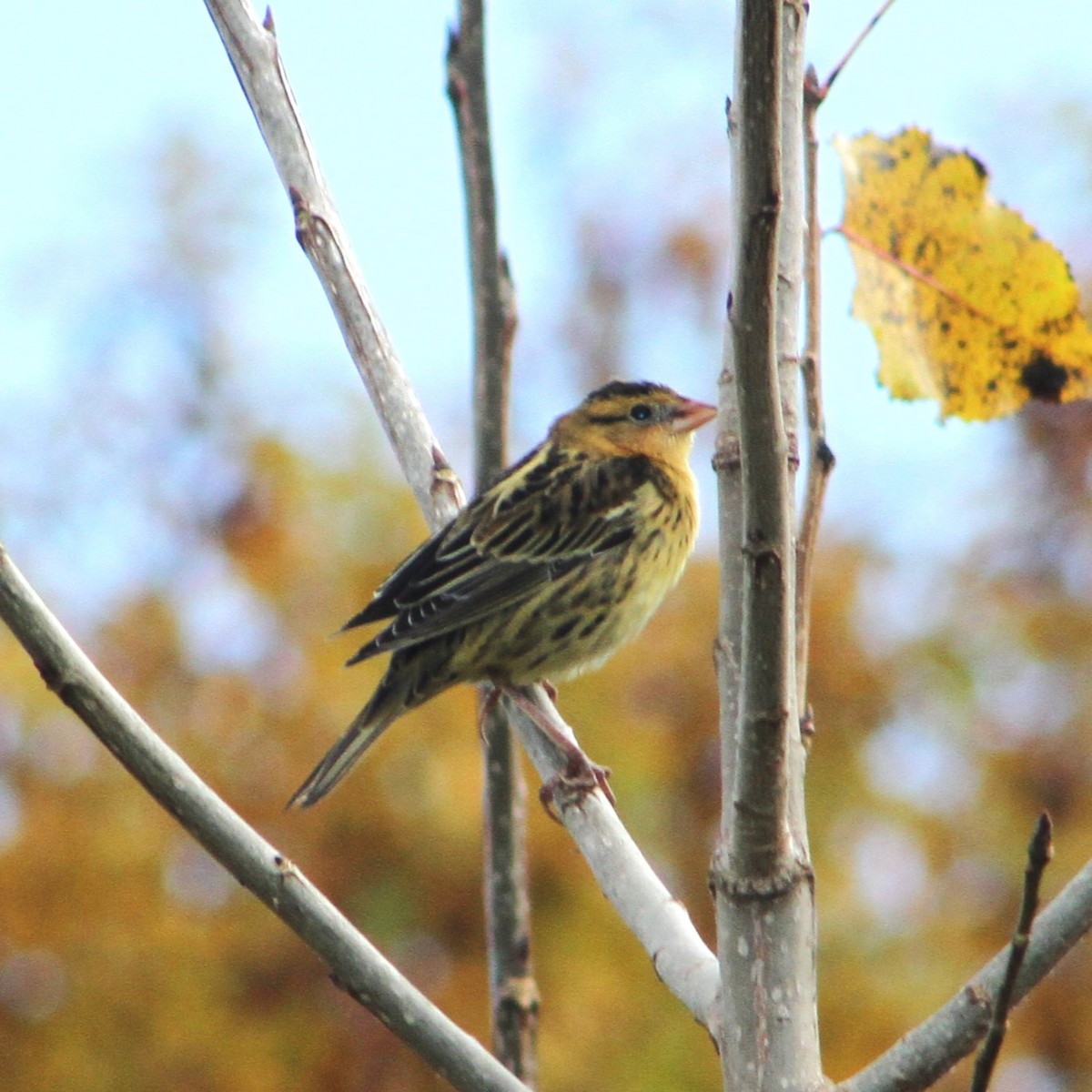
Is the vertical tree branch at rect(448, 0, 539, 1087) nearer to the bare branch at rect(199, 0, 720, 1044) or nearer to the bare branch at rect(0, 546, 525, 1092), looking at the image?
the bare branch at rect(199, 0, 720, 1044)

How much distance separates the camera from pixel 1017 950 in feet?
7.06

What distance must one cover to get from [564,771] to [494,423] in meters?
1.00

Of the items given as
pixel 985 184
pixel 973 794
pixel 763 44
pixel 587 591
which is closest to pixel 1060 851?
pixel 973 794

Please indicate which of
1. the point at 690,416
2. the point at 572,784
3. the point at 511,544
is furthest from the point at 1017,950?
the point at 690,416

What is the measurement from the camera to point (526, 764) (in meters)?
7.40

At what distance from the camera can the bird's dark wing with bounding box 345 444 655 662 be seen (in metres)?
5.33

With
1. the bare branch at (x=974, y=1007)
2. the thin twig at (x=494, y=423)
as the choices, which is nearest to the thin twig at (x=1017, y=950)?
the bare branch at (x=974, y=1007)

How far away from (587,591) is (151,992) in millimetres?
2897

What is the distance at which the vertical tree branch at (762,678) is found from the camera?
2162 mm

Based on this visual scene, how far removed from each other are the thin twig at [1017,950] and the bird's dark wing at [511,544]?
289cm

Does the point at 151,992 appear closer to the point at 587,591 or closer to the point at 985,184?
the point at 587,591

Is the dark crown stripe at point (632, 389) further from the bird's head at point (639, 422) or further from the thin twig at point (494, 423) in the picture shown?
the thin twig at point (494, 423)

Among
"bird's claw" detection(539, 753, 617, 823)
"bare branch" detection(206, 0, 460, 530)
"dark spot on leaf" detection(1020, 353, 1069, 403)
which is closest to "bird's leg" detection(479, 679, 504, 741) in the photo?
"bird's claw" detection(539, 753, 617, 823)

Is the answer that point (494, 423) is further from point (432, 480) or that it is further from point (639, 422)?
point (639, 422)
